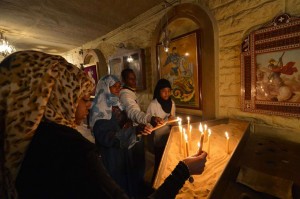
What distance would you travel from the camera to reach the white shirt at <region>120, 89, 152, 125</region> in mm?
2803

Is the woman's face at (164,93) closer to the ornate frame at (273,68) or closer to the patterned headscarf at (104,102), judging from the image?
the patterned headscarf at (104,102)

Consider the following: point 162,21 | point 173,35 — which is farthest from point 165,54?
point 162,21

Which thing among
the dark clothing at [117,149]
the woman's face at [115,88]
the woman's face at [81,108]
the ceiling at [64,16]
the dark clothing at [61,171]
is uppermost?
the ceiling at [64,16]

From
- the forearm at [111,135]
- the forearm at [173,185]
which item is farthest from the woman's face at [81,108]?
the forearm at [111,135]

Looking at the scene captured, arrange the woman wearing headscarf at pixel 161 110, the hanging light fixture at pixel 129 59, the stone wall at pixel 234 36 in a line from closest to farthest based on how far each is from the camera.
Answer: the stone wall at pixel 234 36 → the woman wearing headscarf at pixel 161 110 → the hanging light fixture at pixel 129 59

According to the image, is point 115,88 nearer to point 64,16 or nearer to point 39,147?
point 39,147

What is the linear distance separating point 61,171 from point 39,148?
0.16 metres

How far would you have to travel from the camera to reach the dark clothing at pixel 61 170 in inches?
29.0

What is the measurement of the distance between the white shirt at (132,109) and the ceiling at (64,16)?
1777mm

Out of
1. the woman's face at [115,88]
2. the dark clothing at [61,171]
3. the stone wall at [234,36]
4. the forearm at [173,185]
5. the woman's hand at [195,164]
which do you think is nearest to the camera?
the dark clothing at [61,171]

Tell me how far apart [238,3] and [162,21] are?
144 cm

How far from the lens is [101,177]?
78cm

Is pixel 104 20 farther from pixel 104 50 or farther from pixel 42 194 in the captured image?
pixel 42 194

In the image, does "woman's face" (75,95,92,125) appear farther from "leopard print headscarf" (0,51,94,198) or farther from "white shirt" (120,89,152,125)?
"white shirt" (120,89,152,125)
